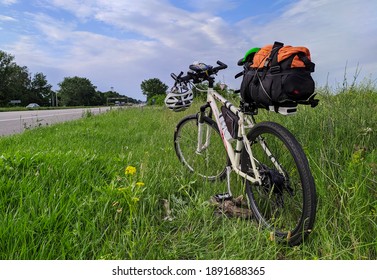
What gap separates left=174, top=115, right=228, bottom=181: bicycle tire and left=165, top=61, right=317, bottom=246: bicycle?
2cm

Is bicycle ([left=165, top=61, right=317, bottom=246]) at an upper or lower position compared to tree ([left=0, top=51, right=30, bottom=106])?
lower

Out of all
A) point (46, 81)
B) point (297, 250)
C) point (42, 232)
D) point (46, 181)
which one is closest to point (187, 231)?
point (297, 250)

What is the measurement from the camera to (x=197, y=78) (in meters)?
3.58

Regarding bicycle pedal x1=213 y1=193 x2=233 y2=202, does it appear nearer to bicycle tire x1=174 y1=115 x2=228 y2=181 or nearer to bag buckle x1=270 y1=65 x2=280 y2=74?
bicycle tire x1=174 y1=115 x2=228 y2=181

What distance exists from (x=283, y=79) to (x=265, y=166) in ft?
2.45

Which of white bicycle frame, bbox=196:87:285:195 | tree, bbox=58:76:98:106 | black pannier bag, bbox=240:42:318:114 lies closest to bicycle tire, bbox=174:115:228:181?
white bicycle frame, bbox=196:87:285:195

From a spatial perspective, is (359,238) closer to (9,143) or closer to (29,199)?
(29,199)

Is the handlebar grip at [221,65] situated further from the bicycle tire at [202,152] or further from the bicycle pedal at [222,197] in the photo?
the bicycle pedal at [222,197]

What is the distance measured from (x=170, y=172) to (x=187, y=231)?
122cm

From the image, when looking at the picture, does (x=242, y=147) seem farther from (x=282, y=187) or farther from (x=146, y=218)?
(x=146, y=218)

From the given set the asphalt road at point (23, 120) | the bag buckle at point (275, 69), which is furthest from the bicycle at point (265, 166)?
the asphalt road at point (23, 120)

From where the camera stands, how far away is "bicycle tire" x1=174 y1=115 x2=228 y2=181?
3.58 metres

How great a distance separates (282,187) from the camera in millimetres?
2234

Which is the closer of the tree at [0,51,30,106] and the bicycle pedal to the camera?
the bicycle pedal
